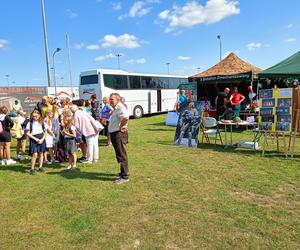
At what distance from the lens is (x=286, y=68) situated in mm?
8695

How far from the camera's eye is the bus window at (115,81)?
16906 millimetres

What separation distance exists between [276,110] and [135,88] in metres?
12.9

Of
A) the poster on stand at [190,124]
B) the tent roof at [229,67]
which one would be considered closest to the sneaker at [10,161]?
the poster on stand at [190,124]

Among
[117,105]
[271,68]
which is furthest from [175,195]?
[271,68]

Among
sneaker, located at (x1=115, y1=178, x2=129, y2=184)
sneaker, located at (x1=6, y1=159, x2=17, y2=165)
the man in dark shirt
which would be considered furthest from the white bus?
sneaker, located at (x1=115, y1=178, x2=129, y2=184)

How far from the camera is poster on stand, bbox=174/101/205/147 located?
8.30m

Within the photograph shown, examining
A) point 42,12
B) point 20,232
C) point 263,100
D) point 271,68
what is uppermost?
point 42,12

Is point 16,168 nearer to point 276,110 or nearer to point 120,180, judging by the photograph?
point 120,180

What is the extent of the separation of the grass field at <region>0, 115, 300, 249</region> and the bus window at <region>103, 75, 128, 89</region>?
Result: 35.7 feet

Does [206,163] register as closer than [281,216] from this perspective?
No

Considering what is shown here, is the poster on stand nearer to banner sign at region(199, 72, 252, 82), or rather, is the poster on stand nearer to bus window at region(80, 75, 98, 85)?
banner sign at region(199, 72, 252, 82)

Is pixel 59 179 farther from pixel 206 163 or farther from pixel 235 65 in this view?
pixel 235 65

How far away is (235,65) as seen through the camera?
16.5 metres

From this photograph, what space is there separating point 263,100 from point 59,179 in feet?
17.3
